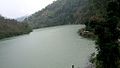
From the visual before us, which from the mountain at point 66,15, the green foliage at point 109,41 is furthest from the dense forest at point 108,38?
the mountain at point 66,15

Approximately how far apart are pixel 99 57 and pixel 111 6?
3.88 metres

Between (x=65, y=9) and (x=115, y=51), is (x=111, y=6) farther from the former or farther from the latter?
(x=65, y=9)

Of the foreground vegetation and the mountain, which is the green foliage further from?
the mountain

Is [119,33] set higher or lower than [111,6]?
lower

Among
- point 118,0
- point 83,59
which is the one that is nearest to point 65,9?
point 83,59

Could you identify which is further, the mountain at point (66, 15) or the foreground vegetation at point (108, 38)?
the mountain at point (66, 15)

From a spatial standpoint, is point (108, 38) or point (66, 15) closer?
point (108, 38)

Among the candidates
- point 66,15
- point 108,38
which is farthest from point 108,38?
point 66,15

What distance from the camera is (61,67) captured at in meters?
25.0

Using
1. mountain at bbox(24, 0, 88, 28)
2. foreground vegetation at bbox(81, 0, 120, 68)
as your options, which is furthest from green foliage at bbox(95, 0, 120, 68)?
mountain at bbox(24, 0, 88, 28)

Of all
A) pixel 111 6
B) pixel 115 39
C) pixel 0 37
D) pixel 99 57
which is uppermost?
pixel 111 6

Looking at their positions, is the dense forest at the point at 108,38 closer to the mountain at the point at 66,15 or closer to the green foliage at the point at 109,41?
the green foliage at the point at 109,41

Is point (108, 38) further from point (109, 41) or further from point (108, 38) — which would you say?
point (109, 41)

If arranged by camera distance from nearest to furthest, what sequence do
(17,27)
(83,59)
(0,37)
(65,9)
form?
(83,59), (0,37), (17,27), (65,9)
